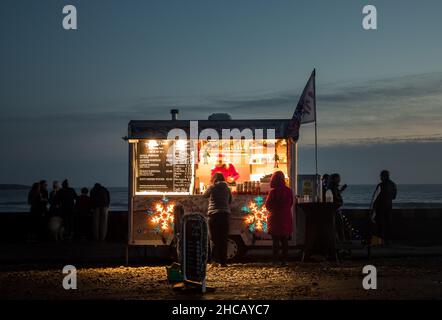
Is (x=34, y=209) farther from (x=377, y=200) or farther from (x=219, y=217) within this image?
(x=377, y=200)

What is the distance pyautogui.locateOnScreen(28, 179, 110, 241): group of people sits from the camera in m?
21.6

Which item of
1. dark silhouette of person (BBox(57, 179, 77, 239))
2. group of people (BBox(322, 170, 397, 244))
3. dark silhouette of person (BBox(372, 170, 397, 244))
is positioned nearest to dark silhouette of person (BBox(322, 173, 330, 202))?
group of people (BBox(322, 170, 397, 244))

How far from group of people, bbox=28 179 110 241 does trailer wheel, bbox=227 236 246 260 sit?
20.7 ft

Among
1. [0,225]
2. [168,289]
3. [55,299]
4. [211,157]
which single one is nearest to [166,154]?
[211,157]

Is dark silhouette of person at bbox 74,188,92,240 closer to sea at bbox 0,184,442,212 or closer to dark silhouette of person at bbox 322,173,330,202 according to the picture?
dark silhouette of person at bbox 322,173,330,202

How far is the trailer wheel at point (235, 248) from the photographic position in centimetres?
1593

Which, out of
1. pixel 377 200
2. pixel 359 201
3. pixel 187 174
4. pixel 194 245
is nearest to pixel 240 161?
pixel 187 174

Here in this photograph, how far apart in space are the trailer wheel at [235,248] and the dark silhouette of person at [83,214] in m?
6.84

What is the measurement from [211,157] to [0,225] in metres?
8.71

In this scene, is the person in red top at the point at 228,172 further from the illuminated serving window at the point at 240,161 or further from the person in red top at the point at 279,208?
the person in red top at the point at 279,208

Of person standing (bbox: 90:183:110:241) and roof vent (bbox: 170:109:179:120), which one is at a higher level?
roof vent (bbox: 170:109:179:120)

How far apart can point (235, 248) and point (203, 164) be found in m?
1.87

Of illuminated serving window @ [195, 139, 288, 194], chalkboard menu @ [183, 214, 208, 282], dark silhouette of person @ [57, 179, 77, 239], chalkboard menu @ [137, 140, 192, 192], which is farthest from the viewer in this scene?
dark silhouette of person @ [57, 179, 77, 239]
